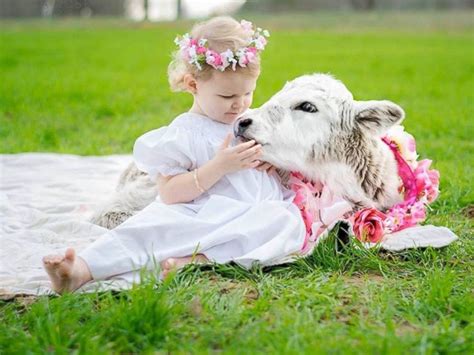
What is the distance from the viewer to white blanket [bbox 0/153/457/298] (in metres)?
3.84

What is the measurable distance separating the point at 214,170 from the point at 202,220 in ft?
0.84

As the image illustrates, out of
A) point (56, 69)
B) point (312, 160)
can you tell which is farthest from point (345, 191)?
point (56, 69)

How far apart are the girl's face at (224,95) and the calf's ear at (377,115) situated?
59cm

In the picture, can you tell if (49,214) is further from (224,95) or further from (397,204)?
(397,204)

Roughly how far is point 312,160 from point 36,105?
553 centimetres

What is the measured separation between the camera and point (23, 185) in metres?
5.74

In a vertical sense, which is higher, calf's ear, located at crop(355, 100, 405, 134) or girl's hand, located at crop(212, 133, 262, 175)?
calf's ear, located at crop(355, 100, 405, 134)

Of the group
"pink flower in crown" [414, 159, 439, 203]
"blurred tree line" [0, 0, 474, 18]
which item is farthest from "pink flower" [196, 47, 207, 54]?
"blurred tree line" [0, 0, 474, 18]

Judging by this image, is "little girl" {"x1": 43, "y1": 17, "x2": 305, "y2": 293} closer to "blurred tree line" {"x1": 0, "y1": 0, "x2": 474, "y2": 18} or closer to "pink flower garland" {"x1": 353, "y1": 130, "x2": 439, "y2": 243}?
"pink flower garland" {"x1": 353, "y1": 130, "x2": 439, "y2": 243}

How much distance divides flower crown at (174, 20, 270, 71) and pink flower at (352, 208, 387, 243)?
0.99 metres

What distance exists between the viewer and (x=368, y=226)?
4.04 meters

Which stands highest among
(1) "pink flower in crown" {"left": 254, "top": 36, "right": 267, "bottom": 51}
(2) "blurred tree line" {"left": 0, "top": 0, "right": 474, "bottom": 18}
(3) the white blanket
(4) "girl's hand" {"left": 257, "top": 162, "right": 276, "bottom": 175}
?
(1) "pink flower in crown" {"left": 254, "top": 36, "right": 267, "bottom": 51}

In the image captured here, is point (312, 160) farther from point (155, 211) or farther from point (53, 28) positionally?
point (53, 28)

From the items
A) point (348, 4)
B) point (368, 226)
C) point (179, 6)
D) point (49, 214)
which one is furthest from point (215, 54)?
point (348, 4)
